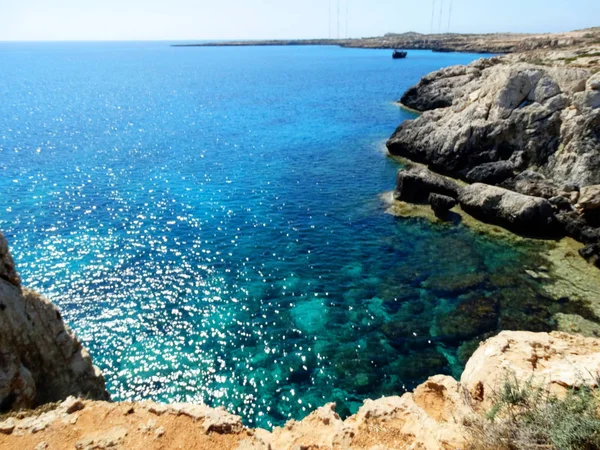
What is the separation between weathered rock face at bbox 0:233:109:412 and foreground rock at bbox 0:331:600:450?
177 centimetres

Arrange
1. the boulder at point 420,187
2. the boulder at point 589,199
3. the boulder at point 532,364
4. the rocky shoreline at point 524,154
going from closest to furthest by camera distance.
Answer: the boulder at point 532,364, the boulder at point 589,199, the rocky shoreline at point 524,154, the boulder at point 420,187

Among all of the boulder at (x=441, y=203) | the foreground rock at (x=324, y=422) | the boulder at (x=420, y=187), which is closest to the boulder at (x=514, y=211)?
the boulder at (x=441, y=203)

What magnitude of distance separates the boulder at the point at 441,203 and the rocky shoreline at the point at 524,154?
0.36 ft

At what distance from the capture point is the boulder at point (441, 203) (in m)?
38.6

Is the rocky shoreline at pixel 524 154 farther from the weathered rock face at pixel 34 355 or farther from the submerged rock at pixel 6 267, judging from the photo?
the submerged rock at pixel 6 267

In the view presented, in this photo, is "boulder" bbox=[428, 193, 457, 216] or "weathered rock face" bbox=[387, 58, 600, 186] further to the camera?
"weathered rock face" bbox=[387, 58, 600, 186]

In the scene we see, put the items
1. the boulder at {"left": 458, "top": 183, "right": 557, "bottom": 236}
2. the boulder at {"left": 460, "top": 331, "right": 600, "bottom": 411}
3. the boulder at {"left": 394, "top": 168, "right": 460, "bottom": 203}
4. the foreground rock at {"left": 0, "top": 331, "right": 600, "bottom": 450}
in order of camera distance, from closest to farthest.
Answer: the foreground rock at {"left": 0, "top": 331, "right": 600, "bottom": 450} → the boulder at {"left": 460, "top": 331, "right": 600, "bottom": 411} → the boulder at {"left": 458, "top": 183, "right": 557, "bottom": 236} → the boulder at {"left": 394, "top": 168, "right": 460, "bottom": 203}

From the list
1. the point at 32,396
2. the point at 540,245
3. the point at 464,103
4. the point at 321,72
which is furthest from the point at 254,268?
the point at 321,72

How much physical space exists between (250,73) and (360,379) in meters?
163

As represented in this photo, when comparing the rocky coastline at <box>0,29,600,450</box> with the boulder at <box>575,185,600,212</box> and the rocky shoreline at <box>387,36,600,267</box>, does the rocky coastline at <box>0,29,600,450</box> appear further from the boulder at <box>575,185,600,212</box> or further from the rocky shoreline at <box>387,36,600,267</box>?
the boulder at <box>575,185,600,212</box>

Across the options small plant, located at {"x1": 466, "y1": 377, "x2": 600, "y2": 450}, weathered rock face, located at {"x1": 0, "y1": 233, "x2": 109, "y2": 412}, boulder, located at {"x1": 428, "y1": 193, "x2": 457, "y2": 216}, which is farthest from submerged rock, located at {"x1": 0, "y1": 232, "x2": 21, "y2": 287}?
boulder, located at {"x1": 428, "y1": 193, "x2": 457, "y2": 216}

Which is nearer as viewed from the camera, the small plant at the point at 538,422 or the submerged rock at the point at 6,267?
the small plant at the point at 538,422

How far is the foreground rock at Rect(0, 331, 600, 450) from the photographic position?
12.2m

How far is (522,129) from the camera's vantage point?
4459 centimetres
